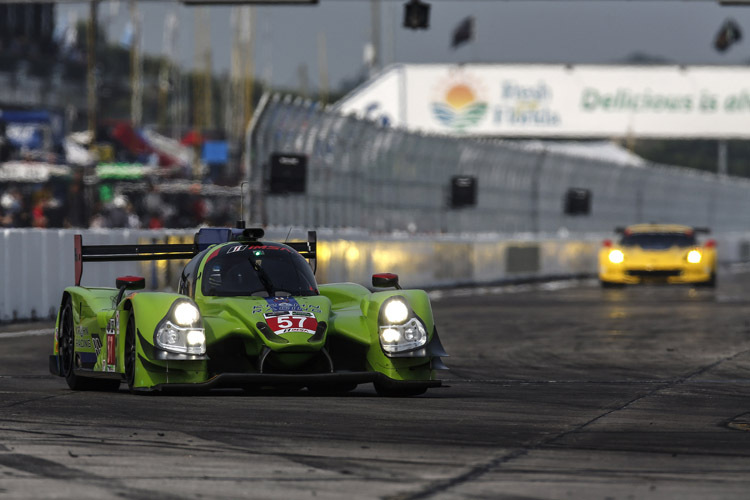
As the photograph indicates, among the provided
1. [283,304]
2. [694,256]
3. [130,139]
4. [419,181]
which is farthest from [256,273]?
[130,139]

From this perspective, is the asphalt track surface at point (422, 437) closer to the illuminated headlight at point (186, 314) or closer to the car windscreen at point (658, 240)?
the illuminated headlight at point (186, 314)

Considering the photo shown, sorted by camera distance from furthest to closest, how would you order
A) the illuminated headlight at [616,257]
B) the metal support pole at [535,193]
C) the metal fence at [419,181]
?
the metal support pole at [535,193]
the illuminated headlight at [616,257]
the metal fence at [419,181]

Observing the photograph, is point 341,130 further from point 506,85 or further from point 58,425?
point 506,85

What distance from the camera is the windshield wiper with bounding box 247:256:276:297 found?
11.2 m

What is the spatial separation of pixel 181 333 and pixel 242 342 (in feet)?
1.30

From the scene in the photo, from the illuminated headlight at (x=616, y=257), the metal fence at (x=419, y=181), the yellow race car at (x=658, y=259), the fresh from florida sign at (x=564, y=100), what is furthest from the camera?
the fresh from florida sign at (x=564, y=100)

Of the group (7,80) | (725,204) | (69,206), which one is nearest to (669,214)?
(725,204)

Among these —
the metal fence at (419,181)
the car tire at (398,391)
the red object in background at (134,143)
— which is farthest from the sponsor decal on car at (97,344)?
the red object in background at (134,143)

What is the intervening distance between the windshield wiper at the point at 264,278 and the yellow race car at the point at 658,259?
1938 centimetres

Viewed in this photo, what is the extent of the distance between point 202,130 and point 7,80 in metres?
13.5

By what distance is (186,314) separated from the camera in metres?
10.5

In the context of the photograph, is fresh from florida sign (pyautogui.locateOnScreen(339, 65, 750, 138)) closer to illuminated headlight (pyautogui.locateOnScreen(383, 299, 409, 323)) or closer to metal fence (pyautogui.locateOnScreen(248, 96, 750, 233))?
metal fence (pyautogui.locateOnScreen(248, 96, 750, 233))

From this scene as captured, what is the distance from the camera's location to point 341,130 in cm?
2786

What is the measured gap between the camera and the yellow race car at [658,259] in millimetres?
29984
